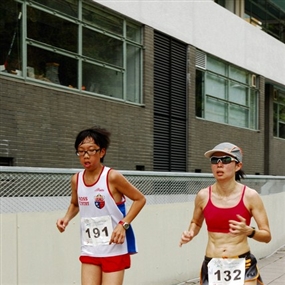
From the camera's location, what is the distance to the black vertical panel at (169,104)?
1520cm

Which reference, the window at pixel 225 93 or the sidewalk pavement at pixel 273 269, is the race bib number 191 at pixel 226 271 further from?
the window at pixel 225 93

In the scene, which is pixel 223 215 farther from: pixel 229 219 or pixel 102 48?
pixel 102 48

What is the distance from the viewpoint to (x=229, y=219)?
16.7 feet

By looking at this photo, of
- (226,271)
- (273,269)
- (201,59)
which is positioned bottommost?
(273,269)

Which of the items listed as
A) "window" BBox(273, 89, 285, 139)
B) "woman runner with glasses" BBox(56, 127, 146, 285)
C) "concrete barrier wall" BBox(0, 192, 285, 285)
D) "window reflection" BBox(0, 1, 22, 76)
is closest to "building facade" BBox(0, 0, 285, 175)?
"window reflection" BBox(0, 1, 22, 76)

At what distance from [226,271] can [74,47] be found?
783 centimetres

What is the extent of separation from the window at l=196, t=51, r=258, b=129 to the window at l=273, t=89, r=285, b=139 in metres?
2.87

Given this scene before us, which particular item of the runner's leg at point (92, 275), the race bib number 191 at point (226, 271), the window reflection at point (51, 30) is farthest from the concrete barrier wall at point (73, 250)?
the window reflection at point (51, 30)

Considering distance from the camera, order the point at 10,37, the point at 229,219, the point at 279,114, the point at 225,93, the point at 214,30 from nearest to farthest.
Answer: the point at 229,219
the point at 10,37
the point at 214,30
the point at 225,93
the point at 279,114

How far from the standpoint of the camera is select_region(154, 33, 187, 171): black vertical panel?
15.2 meters

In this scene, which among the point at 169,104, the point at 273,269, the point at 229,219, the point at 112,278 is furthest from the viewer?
the point at 169,104

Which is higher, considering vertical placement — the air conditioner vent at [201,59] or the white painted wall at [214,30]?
the white painted wall at [214,30]

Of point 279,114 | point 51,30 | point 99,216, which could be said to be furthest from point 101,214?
point 279,114

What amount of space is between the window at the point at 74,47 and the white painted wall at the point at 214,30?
47 cm
